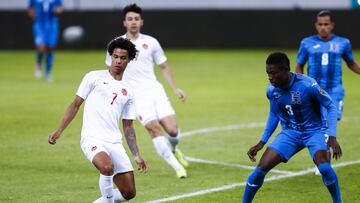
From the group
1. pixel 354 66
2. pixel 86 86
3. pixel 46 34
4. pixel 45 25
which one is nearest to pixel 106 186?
pixel 86 86

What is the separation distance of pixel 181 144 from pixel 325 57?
12.4 ft

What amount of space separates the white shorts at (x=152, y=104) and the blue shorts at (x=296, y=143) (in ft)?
11.6

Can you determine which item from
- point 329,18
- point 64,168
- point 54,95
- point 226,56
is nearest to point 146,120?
point 64,168

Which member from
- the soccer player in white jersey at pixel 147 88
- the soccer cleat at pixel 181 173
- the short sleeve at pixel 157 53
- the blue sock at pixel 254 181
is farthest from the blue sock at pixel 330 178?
the short sleeve at pixel 157 53

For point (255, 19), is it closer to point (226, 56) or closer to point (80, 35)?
point (226, 56)

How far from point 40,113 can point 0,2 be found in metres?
20.2

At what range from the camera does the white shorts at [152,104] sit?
46.1 feet

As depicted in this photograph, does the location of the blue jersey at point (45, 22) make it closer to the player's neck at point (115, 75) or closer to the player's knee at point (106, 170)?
the player's neck at point (115, 75)

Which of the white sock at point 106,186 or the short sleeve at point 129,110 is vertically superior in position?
the short sleeve at point 129,110

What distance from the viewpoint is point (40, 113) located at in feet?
67.8

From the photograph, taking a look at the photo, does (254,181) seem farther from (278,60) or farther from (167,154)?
(167,154)

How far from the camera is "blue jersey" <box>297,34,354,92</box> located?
1420 centimetres

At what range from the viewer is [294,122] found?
35.9ft

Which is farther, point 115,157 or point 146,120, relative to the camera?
point 146,120
